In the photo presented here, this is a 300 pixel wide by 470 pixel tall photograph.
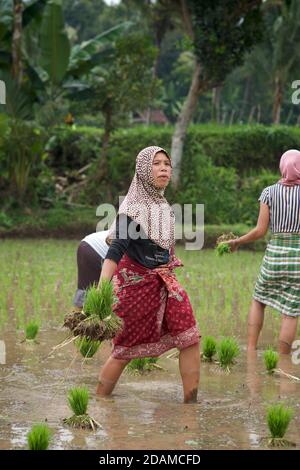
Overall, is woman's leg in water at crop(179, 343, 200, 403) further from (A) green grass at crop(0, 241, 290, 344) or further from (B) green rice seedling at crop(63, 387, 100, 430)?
(A) green grass at crop(0, 241, 290, 344)

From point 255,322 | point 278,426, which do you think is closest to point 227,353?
point 255,322

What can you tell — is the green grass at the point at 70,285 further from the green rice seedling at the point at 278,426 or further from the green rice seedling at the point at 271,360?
the green rice seedling at the point at 278,426

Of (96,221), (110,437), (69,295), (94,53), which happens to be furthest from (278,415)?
(94,53)

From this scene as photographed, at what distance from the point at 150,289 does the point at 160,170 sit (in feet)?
2.42

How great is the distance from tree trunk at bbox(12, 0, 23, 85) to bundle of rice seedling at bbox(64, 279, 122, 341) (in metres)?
12.5

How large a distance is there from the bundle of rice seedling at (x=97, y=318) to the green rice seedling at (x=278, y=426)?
0.99 metres

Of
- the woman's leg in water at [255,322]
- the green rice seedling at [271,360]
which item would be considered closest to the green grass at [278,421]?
the green rice seedling at [271,360]

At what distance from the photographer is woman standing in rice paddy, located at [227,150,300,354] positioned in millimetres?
7535

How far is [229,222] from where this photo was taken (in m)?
18.8

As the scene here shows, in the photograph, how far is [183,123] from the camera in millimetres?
18953

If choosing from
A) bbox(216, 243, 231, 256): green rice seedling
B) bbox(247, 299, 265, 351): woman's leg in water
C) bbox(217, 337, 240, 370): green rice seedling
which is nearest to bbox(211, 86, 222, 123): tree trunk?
bbox(247, 299, 265, 351): woman's leg in water

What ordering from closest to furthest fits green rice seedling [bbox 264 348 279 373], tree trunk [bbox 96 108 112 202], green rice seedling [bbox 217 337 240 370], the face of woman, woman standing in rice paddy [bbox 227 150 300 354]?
the face of woman → green rice seedling [bbox 264 348 279 373] → green rice seedling [bbox 217 337 240 370] → woman standing in rice paddy [bbox 227 150 300 354] → tree trunk [bbox 96 108 112 202]

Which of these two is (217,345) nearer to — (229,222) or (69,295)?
(69,295)
